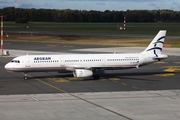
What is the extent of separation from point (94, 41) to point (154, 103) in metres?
84.8

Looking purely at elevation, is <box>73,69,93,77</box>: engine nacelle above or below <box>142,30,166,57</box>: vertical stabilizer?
below

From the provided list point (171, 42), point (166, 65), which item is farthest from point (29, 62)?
point (171, 42)

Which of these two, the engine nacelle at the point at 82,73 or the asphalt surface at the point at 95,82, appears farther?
the engine nacelle at the point at 82,73

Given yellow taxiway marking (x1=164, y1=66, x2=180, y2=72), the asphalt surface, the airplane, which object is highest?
the airplane

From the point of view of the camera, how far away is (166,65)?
70375mm

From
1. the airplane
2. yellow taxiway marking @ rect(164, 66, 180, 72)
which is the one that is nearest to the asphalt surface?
yellow taxiway marking @ rect(164, 66, 180, 72)

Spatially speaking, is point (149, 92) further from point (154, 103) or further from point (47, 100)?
point (47, 100)

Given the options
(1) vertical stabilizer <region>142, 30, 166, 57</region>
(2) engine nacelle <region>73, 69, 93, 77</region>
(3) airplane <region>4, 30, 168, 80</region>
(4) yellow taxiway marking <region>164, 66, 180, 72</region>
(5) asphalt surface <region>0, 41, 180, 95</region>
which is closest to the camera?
(5) asphalt surface <region>0, 41, 180, 95</region>

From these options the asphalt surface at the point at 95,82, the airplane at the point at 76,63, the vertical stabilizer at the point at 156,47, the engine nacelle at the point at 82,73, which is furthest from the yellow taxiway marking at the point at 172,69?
the engine nacelle at the point at 82,73

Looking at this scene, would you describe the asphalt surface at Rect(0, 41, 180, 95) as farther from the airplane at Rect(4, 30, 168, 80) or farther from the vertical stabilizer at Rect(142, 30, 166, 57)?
the vertical stabilizer at Rect(142, 30, 166, 57)

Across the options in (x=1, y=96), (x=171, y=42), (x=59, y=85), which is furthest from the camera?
(x=171, y=42)

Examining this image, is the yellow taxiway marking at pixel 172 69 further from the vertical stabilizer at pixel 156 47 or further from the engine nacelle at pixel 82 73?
the engine nacelle at pixel 82 73

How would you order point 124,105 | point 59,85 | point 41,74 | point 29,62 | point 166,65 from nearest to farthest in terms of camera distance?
point 124,105
point 59,85
point 29,62
point 41,74
point 166,65

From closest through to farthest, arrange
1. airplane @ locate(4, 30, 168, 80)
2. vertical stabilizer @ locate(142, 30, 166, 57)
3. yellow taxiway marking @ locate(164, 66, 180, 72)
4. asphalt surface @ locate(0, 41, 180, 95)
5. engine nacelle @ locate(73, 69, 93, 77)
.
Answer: asphalt surface @ locate(0, 41, 180, 95) → airplane @ locate(4, 30, 168, 80) → engine nacelle @ locate(73, 69, 93, 77) → vertical stabilizer @ locate(142, 30, 166, 57) → yellow taxiway marking @ locate(164, 66, 180, 72)
